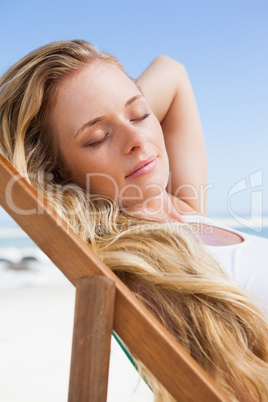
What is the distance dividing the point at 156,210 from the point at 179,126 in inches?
22.4

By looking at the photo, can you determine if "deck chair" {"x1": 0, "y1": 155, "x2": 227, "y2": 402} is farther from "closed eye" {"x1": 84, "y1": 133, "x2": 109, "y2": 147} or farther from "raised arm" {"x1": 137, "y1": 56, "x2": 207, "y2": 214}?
"raised arm" {"x1": 137, "y1": 56, "x2": 207, "y2": 214}

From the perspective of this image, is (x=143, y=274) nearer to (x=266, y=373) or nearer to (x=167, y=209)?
(x=266, y=373)

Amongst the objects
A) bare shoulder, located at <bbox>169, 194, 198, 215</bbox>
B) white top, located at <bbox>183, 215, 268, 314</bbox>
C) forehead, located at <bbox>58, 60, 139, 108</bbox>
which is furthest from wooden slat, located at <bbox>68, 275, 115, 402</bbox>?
bare shoulder, located at <bbox>169, 194, 198, 215</bbox>

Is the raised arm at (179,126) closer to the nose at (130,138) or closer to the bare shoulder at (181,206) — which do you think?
the bare shoulder at (181,206)

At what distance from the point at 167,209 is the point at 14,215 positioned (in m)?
0.70

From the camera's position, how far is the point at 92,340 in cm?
65

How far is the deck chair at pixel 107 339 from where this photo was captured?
A: 2.13 feet

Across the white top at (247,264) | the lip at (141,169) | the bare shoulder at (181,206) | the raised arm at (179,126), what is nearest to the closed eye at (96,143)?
the lip at (141,169)

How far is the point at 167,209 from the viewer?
1392 mm

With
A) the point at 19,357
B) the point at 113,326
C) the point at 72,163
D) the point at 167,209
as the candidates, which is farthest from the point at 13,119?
the point at 19,357

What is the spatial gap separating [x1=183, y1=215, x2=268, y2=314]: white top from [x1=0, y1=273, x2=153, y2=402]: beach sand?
0.90 metres

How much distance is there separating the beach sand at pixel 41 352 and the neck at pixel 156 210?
815 mm

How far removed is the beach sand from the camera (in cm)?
264

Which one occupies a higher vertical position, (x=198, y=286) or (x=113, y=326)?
(x=198, y=286)
